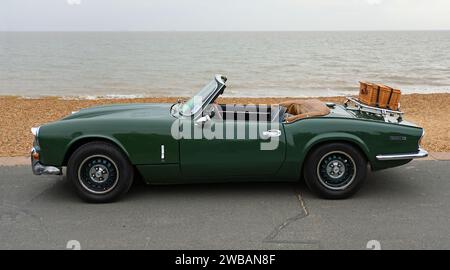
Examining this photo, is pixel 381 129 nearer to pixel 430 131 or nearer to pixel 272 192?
pixel 272 192

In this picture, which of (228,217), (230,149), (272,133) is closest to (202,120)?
(230,149)

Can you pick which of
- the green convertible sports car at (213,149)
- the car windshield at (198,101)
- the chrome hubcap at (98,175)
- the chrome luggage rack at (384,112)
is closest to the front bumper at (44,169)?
the green convertible sports car at (213,149)

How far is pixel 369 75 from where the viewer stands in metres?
27.8

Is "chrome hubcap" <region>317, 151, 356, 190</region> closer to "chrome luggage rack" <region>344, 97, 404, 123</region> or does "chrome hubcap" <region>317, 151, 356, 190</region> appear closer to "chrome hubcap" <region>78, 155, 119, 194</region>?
"chrome luggage rack" <region>344, 97, 404, 123</region>

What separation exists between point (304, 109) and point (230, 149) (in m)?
1.12

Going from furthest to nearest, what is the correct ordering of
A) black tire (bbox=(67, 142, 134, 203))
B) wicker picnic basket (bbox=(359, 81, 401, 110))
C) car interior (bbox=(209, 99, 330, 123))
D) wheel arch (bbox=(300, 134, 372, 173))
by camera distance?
wicker picnic basket (bbox=(359, 81, 401, 110)) < car interior (bbox=(209, 99, 330, 123)) < wheel arch (bbox=(300, 134, 372, 173)) < black tire (bbox=(67, 142, 134, 203))

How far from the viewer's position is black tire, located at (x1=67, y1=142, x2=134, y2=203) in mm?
4566

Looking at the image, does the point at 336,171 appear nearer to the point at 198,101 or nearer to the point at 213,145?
the point at 213,145

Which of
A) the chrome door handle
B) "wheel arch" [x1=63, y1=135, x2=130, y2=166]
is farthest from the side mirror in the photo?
"wheel arch" [x1=63, y1=135, x2=130, y2=166]

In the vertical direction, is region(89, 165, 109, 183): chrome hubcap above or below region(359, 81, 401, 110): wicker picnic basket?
below

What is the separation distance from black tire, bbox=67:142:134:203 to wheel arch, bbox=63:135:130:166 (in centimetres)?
4

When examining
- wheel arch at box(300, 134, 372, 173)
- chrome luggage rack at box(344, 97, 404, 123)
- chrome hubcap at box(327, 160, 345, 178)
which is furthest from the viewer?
chrome luggage rack at box(344, 97, 404, 123)

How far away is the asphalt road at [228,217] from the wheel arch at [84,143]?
50cm

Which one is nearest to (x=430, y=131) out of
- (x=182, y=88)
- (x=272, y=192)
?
(x=272, y=192)
